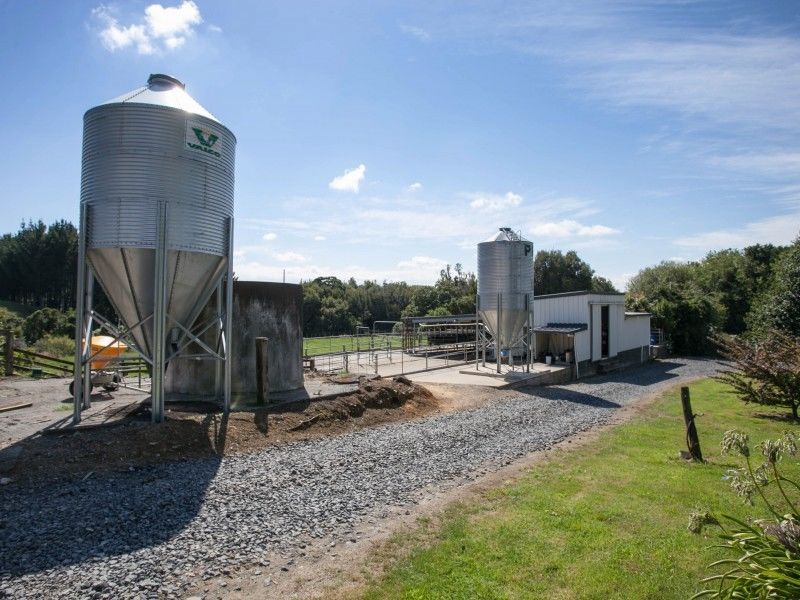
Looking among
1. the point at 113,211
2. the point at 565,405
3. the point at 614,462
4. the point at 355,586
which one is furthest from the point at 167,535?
the point at 565,405

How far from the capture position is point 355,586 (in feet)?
15.7

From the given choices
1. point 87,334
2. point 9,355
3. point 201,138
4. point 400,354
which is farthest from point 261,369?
point 400,354

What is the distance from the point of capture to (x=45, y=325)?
30.8 m

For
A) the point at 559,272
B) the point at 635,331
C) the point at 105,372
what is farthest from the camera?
the point at 559,272

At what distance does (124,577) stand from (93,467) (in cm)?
390

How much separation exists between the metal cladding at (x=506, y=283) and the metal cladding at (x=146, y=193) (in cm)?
1346

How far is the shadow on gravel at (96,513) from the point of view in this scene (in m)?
5.32

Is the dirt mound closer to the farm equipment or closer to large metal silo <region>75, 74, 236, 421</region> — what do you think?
large metal silo <region>75, 74, 236, 421</region>

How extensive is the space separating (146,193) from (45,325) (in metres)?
27.3

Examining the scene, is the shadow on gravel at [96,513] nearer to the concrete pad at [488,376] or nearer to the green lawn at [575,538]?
the green lawn at [575,538]

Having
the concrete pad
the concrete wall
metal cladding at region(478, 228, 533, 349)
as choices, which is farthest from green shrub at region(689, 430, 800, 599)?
metal cladding at region(478, 228, 533, 349)

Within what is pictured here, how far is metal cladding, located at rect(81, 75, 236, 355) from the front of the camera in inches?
392

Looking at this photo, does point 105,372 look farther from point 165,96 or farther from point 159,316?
point 165,96

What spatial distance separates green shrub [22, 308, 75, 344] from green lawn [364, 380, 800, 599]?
32.8 metres
